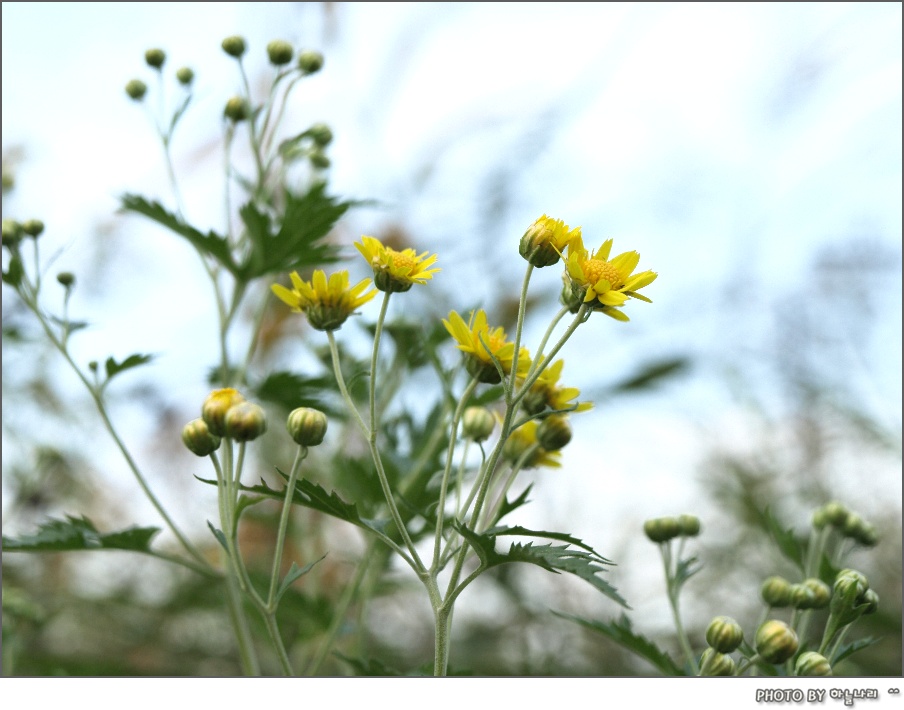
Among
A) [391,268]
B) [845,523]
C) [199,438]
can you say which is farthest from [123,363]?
[845,523]

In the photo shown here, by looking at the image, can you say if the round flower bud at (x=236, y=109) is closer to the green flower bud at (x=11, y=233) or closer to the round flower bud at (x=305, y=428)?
the green flower bud at (x=11, y=233)

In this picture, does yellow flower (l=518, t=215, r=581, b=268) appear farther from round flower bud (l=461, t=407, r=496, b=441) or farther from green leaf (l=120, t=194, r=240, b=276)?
green leaf (l=120, t=194, r=240, b=276)

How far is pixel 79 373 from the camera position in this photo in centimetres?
83

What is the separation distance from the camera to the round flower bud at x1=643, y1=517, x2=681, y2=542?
30.7 inches

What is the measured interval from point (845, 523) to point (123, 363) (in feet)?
2.34

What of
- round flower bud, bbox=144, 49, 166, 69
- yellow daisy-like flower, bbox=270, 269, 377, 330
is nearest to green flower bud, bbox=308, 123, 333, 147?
round flower bud, bbox=144, 49, 166, 69

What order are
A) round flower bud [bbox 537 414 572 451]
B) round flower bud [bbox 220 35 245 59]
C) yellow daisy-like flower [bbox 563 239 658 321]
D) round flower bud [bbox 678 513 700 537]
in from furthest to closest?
round flower bud [bbox 220 35 245 59]
round flower bud [bbox 678 513 700 537]
round flower bud [bbox 537 414 572 451]
yellow daisy-like flower [bbox 563 239 658 321]

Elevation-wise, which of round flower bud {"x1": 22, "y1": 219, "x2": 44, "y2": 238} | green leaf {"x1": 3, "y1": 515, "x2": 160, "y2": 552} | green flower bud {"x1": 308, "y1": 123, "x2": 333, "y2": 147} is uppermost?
green flower bud {"x1": 308, "y1": 123, "x2": 333, "y2": 147}

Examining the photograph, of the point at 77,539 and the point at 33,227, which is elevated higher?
the point at 33,227

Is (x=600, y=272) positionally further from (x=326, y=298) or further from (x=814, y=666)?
(x=814, y=666)

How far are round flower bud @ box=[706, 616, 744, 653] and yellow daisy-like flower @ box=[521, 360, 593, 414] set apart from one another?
18 centimetres

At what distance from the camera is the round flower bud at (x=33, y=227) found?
2.86 feet

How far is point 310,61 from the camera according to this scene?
0.97 metres

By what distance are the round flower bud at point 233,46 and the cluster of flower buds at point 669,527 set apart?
66 cm
